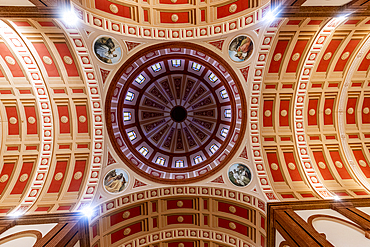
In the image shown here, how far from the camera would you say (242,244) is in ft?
47.9

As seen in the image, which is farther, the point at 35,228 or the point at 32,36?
the point at 32,36

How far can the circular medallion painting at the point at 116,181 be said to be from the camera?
14.0 meters

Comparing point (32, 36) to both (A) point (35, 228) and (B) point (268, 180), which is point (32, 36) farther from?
(B) point (268, 180)

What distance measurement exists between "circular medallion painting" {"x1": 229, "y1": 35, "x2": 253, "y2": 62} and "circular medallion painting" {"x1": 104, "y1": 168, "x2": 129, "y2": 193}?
11.8m

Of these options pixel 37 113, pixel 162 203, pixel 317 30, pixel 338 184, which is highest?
pixel 37 113

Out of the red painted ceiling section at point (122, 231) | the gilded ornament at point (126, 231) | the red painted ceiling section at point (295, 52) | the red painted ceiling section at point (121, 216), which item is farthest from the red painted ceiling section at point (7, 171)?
the red painted ceiling section at point (295, 52)

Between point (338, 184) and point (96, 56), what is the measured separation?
18305 mm

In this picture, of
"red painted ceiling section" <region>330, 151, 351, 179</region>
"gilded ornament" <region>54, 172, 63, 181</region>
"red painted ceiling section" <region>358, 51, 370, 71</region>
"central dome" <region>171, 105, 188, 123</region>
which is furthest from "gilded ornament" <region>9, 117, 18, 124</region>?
"red painted ceiling section" <region>358, 51, 370, 71</region>

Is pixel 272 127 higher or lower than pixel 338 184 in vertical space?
higher

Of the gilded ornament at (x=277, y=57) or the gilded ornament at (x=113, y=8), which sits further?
the gilded ornament at (x=277, y=57)

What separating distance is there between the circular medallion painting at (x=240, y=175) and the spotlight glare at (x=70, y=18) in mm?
13920

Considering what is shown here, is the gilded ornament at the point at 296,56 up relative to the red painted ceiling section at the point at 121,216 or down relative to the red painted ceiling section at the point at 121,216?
up

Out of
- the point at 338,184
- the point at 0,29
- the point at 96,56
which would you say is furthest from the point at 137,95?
the point at 338,184

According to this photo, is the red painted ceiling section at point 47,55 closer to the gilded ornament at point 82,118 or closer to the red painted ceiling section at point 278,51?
the gilded ornament at point 82,118
